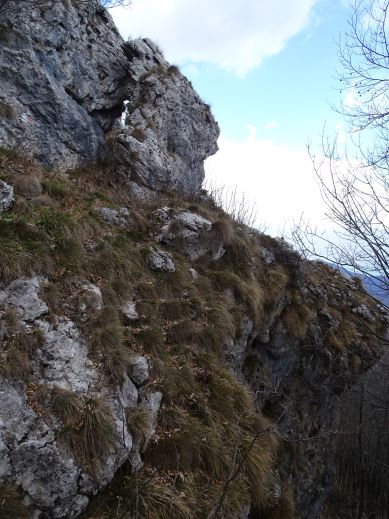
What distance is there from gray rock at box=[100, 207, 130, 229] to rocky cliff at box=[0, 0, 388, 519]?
4 centimetres

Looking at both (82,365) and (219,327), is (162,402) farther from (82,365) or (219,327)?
Result: (219,327)

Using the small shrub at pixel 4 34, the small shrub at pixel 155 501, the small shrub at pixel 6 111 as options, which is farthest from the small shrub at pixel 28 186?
the small shrub at pixel 155 501

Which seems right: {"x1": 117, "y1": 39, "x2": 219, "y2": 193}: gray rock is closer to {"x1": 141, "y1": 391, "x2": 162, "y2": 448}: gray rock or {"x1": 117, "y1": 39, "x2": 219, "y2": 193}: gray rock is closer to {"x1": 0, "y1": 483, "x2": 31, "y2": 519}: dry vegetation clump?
{"x1": 141, "y1": 391, "x2": 162, "y2": 448}: gray rock

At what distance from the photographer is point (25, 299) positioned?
473 centimetres

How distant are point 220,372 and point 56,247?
122 inches

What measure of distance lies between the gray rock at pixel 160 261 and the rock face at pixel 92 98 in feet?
9.17

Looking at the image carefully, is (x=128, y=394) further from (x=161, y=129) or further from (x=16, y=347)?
(x=161, y=129)

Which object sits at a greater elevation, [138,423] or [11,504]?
[138,423]

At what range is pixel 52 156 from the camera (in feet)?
28.1

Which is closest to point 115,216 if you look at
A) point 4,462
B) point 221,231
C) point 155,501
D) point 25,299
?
point 221,231

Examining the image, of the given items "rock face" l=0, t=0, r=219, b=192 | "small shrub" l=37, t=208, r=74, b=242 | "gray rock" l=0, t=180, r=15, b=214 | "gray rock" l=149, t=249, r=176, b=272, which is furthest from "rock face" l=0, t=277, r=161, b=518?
"rock face" l=0, t=0, r=219, b=192

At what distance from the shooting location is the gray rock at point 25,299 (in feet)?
15.0

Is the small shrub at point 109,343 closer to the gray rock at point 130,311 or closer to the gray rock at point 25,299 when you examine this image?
the gray rock at point 130,311

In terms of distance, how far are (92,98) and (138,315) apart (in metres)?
6.62
